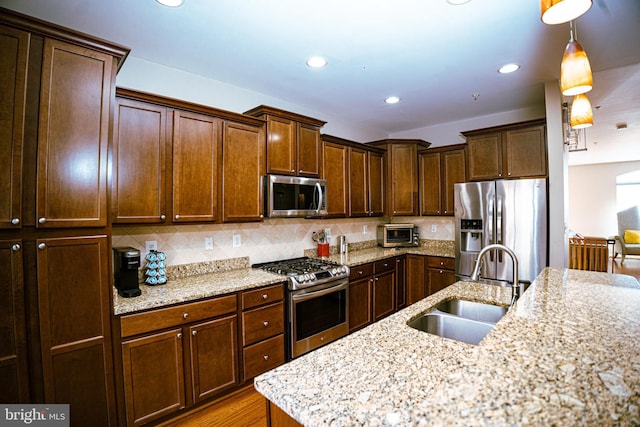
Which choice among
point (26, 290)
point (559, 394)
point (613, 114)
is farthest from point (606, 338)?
point (613, 114)

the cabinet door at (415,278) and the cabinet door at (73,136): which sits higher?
the cabinet door at (73,136)

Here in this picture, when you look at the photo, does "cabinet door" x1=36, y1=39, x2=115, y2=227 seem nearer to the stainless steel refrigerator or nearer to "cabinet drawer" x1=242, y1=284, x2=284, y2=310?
"cabinet drawer" x1=242, y1=284, x2=284, y2=310

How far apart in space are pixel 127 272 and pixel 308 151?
202 cm

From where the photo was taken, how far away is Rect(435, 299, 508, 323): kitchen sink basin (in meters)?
1.76

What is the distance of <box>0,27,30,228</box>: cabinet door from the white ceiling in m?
0.58

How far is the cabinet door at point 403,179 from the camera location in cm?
449

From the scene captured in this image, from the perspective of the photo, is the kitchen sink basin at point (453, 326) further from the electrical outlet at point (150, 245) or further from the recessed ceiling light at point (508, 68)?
the recessed ceiling light at point (508, 68)

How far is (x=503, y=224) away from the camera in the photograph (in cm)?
341

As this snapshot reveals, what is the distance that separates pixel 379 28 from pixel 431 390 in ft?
7.29

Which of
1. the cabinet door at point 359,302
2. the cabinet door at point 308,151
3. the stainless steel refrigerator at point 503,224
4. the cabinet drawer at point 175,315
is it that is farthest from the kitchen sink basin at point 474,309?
the cabinet door at point 308,151

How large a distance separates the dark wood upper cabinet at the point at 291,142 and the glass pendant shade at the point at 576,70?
226 cm

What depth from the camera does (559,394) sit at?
67 centimetres

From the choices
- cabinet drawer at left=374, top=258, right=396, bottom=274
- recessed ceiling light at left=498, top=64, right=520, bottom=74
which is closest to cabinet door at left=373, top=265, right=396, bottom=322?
cabinet drawer at left=374, top=258, right=396, bottom=274

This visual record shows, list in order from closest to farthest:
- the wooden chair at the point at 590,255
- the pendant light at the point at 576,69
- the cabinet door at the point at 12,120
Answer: the pendant light at the point at 576,69 < the cabinet door at the point at 12,120 < the wooden chair at the point at 590,255
